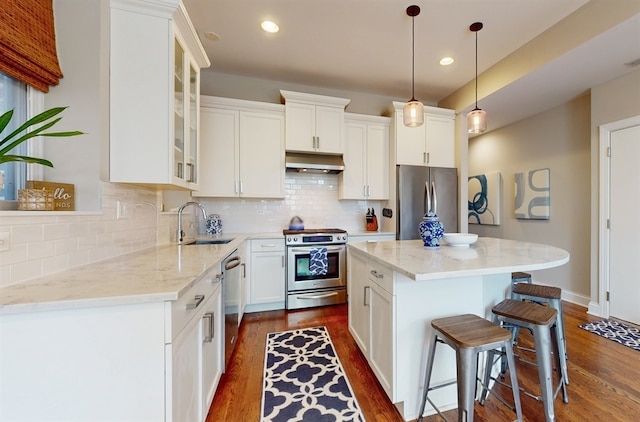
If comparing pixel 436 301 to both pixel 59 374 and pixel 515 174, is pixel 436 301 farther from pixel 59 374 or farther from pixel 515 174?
pixel 515 174

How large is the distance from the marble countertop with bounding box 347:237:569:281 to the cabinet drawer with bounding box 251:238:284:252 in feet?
4.40

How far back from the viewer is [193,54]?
2.03 metres

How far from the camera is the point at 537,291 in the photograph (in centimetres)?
174

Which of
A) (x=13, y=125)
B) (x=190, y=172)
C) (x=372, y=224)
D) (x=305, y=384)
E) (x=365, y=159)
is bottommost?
(x=305, y=384)

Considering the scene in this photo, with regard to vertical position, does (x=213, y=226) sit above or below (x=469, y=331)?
above

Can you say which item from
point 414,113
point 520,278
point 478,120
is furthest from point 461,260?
point 478,120

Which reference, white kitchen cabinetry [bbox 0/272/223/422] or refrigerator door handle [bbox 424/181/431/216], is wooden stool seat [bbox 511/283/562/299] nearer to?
refrigerator door handle [bbox 424/181/431/216]

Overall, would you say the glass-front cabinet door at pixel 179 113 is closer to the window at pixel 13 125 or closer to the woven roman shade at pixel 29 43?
the woven roman shade at pixel 29 43

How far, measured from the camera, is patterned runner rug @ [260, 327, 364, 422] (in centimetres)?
146

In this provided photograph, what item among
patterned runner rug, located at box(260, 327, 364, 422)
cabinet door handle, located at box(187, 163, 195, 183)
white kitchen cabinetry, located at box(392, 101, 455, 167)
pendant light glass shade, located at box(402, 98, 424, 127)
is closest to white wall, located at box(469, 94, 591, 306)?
white kitchen cabinetry, located at box(392, 101, 455, 167)

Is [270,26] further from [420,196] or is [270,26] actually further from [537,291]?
[537,291]

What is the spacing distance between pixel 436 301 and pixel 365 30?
252 cm

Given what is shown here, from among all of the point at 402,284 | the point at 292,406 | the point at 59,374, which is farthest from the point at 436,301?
the point at 59,374

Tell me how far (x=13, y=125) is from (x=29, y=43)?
1.38 ft
